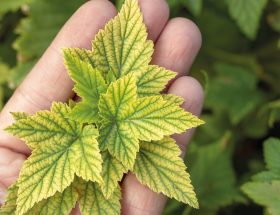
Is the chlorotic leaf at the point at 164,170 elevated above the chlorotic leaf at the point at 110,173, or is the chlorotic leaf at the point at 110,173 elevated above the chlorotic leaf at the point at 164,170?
the chlorotic leaf at the point at 110,173

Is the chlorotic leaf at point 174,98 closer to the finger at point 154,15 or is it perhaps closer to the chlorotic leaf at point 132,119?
→ the chlorotic leaf at point 132,119

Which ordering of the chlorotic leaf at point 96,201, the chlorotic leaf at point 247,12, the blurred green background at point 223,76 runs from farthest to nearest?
the blurred green background at point 223,76
the chlorotic leaf at point 247,12
the chlorotic leaf at point 96,201

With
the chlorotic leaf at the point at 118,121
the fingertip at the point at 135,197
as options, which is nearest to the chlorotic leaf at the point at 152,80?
the chlorotic leaf at the point at 118,121

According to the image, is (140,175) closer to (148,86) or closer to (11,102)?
(148,86)

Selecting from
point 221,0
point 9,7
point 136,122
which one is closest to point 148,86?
point 136,122

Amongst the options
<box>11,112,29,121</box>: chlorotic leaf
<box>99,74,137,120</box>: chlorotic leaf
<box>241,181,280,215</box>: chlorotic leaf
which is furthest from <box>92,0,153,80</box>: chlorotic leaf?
<box>241,181,280,215</box>: chlorotic leaf

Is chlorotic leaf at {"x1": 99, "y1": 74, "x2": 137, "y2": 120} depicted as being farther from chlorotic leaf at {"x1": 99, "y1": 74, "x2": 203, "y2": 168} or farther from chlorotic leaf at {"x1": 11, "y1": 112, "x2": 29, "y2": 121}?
chlorotic leaf at {"x1": 11, "y1": 112, "x2": 29, "y2": 121}

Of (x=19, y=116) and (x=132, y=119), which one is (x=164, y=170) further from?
(x=19, y=116)
